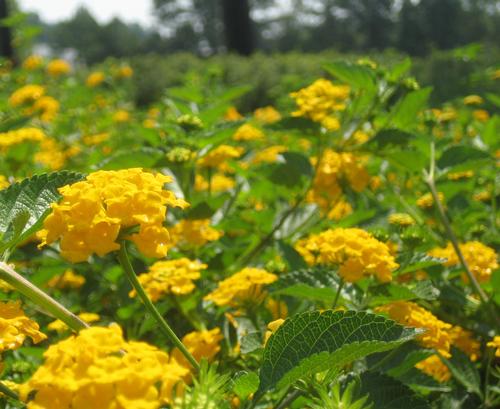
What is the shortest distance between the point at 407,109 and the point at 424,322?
2.76ft

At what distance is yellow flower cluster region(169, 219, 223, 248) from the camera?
1.50 metres

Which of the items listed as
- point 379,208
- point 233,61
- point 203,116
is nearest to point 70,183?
point 203,116

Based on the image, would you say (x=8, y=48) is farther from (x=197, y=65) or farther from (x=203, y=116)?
(x=203, y=116)

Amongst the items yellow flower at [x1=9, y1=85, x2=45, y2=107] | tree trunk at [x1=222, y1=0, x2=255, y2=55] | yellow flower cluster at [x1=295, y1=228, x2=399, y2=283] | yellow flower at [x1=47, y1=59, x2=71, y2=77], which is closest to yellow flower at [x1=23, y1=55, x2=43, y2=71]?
yellow flower at [x1=47, y1=59, x2=71, y2=77]

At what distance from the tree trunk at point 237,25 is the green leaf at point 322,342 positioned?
1138 cm

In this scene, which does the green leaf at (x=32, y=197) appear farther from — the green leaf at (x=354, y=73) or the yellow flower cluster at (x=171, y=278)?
the green leaf at (x=354, y=73)

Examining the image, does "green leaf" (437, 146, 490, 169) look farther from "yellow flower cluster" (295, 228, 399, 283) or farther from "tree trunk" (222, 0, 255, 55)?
"tree trunk" (222, 0, 255, 55)

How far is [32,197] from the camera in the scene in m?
0.90

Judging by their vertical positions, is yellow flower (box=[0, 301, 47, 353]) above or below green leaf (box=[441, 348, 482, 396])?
above

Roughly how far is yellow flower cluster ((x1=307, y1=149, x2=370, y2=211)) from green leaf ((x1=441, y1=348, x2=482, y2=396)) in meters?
0.61

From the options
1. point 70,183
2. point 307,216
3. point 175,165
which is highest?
point 70,183

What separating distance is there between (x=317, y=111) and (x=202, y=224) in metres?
0.41

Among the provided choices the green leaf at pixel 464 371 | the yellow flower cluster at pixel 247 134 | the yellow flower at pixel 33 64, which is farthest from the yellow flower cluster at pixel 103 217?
the yellow flower at pixel 33 64

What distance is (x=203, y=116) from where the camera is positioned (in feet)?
5.56
